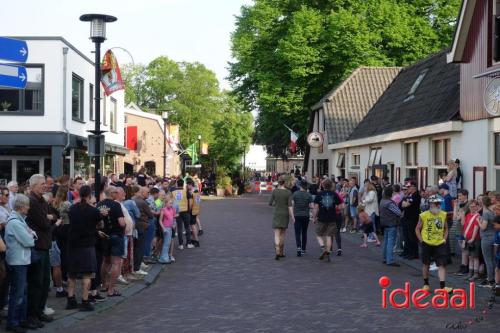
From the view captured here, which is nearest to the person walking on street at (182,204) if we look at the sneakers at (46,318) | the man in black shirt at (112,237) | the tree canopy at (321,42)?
the man in black shirt at (112,237)

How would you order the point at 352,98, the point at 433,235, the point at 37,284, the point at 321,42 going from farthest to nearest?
the point at 352,98
the point at 321,42
the point at 433,235
the point at 37,284

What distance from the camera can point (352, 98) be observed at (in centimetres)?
3447

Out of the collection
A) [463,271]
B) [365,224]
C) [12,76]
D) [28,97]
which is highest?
[28,97]

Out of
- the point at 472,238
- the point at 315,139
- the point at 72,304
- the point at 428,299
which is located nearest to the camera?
the point at 72,304

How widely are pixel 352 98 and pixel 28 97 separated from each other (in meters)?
17.1

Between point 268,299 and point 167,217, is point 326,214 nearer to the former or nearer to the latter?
point 167,217

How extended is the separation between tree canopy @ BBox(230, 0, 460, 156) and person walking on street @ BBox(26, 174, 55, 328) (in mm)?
25375

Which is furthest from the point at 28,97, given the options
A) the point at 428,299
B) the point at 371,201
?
the point at 428,299

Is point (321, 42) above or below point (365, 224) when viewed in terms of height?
above

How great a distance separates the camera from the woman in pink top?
47.6ft

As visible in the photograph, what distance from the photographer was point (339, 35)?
33.2 metres

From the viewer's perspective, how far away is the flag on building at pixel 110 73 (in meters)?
16.1

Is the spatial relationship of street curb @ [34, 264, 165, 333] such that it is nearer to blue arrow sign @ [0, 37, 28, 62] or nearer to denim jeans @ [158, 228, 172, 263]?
denim jeans @ [158, 228, 172, 263]

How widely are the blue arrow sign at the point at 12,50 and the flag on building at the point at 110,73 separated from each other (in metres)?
8.59
